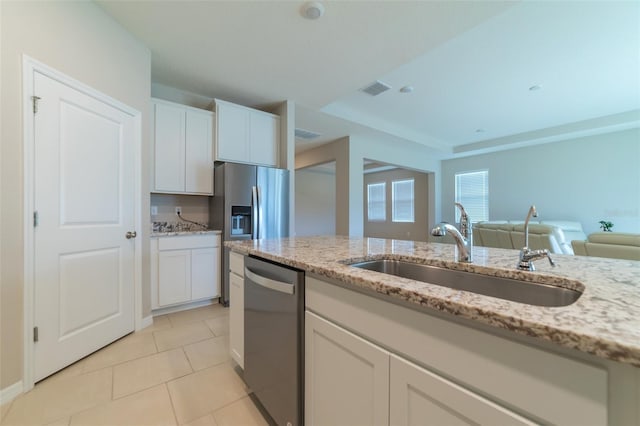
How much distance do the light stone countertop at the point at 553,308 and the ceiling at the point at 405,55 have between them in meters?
1.98

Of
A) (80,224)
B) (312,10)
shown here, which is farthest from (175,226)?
(312,10)

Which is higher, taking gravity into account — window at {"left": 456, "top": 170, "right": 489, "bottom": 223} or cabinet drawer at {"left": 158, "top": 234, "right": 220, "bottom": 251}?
window at {"left": 456, "top": 170, "right": 489, "bottom": 223}

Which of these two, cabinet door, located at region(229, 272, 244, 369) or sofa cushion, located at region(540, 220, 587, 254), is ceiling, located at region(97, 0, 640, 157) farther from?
cabinet door, located at region(229, 272, 244, 369)

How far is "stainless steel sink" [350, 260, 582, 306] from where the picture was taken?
32.7 inches

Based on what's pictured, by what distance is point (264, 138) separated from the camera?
3.54 m

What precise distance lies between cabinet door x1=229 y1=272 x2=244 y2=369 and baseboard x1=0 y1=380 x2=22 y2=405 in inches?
47.6

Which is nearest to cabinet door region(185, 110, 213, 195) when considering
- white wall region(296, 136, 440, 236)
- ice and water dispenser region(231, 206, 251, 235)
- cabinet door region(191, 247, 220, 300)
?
ice and water dispenser region(231, 206, 251, 235)

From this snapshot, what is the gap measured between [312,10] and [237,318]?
91.5 inches

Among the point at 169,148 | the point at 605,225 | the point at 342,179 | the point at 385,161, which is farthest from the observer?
the point at 385,161

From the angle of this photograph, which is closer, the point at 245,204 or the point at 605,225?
the point at 245,204

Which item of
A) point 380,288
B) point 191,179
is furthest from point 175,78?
point 380,288

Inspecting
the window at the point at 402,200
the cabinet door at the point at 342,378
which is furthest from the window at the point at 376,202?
the cabinet door at the point at 342,378

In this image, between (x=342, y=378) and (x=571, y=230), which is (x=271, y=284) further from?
(x=571, y=230)

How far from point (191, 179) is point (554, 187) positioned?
7.00 meters
